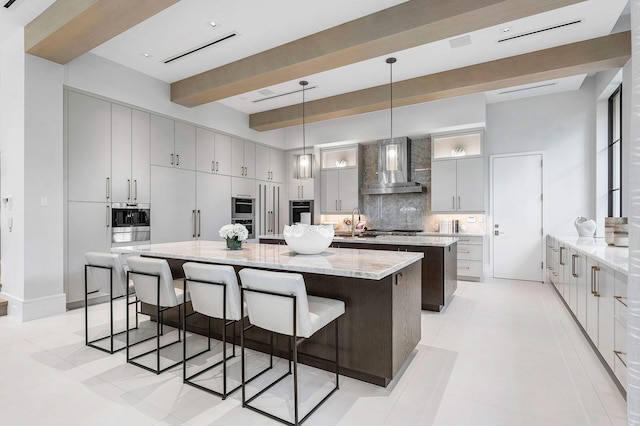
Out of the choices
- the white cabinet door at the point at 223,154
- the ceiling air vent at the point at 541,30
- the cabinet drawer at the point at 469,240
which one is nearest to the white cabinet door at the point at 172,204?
the white cabinet door at the point at 223,154

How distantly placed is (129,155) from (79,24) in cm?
179

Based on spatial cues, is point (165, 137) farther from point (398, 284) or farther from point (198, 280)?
point (398, 284)

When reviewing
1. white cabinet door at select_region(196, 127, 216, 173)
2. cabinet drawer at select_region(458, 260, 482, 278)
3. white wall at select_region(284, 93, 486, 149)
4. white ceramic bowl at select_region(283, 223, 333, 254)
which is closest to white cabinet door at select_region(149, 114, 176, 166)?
white cabinet door at select_region(196, 127, 216, 173)

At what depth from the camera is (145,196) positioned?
477 cm

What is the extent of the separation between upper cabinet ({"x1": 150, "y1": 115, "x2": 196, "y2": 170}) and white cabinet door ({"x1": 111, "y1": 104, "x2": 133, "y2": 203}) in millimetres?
353

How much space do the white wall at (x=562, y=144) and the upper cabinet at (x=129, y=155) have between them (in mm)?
6067

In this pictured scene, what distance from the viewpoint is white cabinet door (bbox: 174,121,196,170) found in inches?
206

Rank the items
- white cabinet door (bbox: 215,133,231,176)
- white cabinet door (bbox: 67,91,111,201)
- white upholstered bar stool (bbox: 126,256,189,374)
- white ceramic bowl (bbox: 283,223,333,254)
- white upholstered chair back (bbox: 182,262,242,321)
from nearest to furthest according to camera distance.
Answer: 1. white upholstered chair back (bbox: 182,262,242,321)
2. white upholstered bar stool (bbox: 126,256,189,374)
3. white ceramic bowl (bbox: 283,223,333,254)
4. white cabinet door (bbox: 67,91,111,201)
5. white cabinet door (bbox: 215,133,231,176)

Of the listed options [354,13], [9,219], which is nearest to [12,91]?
[9,219]

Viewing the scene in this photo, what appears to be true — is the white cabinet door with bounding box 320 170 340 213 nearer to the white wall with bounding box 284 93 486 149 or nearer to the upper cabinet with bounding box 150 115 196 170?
the white wall with bounding box 284 93 486 149

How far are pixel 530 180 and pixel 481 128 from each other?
1.31m

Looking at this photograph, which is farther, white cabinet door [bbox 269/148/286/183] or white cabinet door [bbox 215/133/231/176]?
white cabinet door [bbox 269/148/286/183]

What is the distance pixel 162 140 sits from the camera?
5.01 m

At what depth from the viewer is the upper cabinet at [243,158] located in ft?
20.5
